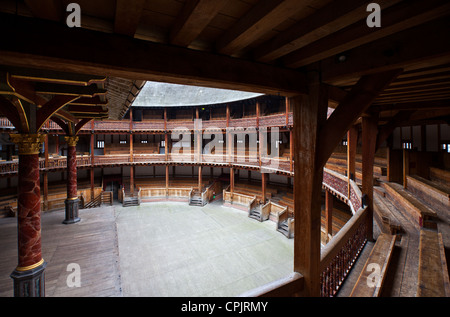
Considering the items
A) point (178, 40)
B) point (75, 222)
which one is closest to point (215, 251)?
point (75, 222)

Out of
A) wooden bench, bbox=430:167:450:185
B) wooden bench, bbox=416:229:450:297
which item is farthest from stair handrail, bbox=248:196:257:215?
wooden bench, bbox=416:229:450:297

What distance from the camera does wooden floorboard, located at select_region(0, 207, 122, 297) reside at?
566cm

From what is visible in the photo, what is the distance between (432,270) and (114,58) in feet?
16.5

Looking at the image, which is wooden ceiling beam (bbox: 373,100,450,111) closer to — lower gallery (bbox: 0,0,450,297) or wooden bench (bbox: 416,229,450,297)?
lower gallery (bbox: 0,0,450,297)

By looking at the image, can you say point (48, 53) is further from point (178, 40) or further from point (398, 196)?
point (398, 196)

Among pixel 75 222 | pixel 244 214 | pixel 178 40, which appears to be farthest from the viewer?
pixel 244 214

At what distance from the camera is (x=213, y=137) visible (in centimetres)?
2314

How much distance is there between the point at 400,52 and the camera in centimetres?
187

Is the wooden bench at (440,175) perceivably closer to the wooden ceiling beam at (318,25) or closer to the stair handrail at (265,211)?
the stair handrail at (265,211)

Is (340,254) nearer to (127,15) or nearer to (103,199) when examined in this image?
(127,15)

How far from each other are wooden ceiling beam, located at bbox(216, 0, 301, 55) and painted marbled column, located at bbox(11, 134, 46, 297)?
585 cm

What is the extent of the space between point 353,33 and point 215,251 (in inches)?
399

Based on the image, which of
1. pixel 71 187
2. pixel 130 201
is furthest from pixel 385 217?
pixel 130 201
